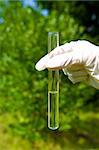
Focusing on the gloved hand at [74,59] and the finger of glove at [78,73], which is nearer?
the gloved hand at [74,59]

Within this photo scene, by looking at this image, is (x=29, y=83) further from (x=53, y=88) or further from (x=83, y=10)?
(x=53, y=88)

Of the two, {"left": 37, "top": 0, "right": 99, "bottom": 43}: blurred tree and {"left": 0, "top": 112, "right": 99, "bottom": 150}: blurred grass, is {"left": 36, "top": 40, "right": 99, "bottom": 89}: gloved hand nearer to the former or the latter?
{"left": 0, "top": 112, "right": 99, "bottom": 150}: blurred grass

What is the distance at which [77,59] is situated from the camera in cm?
122

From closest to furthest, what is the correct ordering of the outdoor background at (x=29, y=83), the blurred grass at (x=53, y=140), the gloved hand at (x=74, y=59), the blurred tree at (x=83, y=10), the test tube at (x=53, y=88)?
the gloved hand at (x=74, y=59), the test tube at (x=53, y=88), the outdoor background at (x=29, y=83), the blurred grass at (x=53, y=140), the blurred tree at (x=83, y=10)

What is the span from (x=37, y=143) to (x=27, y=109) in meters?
0.61

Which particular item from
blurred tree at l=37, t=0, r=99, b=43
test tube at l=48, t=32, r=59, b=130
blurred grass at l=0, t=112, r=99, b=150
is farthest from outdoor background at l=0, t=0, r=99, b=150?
test tube at l=48, t=32, r=59, b=130

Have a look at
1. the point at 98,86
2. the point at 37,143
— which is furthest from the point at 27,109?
the point at 98,86

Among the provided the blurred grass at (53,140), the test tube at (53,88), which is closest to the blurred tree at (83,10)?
the blurred grass at (53,140)

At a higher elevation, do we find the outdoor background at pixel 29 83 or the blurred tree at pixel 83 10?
the blurred tree at pixel 83 10

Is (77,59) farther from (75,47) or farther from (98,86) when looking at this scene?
(98,86)

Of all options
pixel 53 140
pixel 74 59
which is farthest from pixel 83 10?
pixel 74 59

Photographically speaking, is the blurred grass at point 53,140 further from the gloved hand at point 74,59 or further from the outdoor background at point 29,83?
the gloved hand at point 74,59

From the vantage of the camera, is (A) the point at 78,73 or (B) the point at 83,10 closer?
(A) the point at 78,73

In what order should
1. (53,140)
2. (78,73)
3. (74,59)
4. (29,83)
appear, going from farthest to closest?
(53,140)
(29,83)
(78,73)
(74,59)
